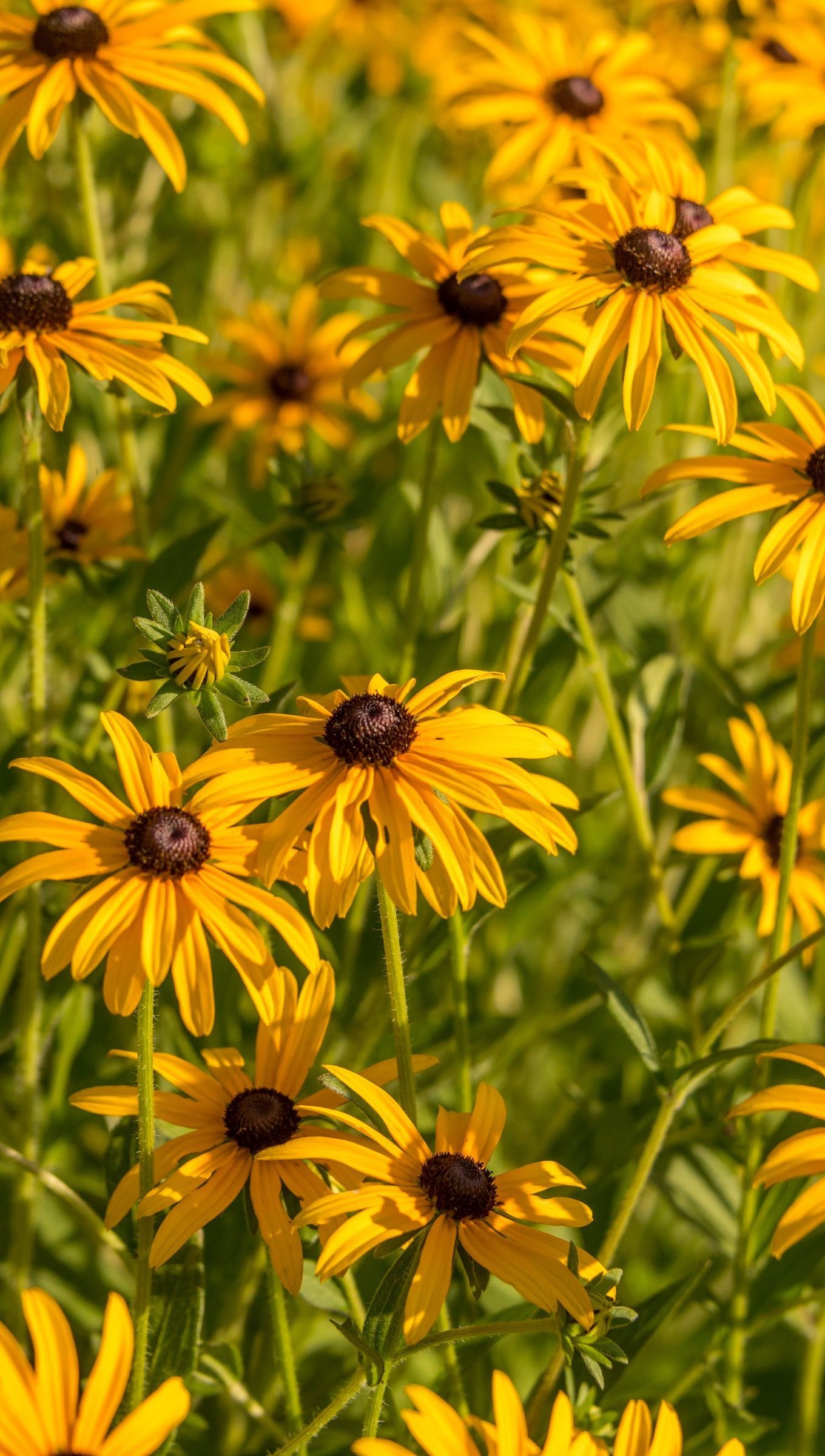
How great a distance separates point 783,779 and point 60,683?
1008 mm

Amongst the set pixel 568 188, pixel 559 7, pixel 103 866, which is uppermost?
pixel 559 7

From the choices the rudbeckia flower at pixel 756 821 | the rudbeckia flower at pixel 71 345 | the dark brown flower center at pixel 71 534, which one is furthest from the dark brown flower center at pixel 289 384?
the rudbeckia flower at pixel 756 821

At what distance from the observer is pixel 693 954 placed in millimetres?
1466

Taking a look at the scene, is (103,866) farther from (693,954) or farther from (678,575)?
(678,575)

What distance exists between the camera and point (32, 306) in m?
1.25

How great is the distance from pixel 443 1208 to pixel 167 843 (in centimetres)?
30

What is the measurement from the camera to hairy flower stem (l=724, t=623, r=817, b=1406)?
1174 mm

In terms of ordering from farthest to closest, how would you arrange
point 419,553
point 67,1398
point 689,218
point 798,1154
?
point 419,553 < point 689,218 < point 798,1154 < point 67,1398

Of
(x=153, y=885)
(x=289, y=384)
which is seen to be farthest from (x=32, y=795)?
(x=289, y=384)

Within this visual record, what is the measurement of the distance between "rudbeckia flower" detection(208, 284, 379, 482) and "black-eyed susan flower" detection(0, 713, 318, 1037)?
1171mm

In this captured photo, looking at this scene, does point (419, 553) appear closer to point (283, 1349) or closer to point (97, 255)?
point (97, 255)

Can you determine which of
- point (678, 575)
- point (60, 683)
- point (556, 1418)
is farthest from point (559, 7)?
point (556, 1418)

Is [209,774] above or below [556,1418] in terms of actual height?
above

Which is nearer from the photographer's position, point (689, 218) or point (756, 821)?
point (689, 218)
